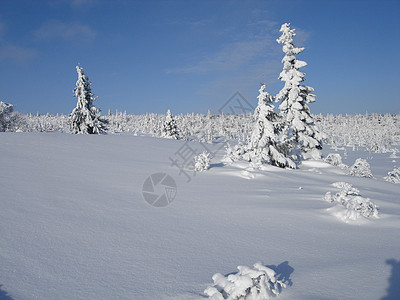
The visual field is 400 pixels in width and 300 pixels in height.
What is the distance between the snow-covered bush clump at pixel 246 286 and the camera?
244 centimetres

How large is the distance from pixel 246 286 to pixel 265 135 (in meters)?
14.1

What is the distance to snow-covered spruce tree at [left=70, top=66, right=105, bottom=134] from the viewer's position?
99.9 feet

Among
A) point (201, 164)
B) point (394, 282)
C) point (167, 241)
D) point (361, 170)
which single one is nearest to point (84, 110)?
point (201, 164)

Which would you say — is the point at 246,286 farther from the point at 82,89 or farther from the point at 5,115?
the point at 5,115

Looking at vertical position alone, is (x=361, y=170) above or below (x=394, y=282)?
above

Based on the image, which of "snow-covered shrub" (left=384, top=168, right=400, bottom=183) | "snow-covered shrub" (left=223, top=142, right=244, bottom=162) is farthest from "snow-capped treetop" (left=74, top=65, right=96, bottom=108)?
"snow-covered shrub" (left=384, top=168, right=400, bottom=183)

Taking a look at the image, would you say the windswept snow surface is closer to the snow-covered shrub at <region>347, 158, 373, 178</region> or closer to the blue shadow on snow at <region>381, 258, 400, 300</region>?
the blue shadow on snow at <region>381, 258, 400, 300</region>

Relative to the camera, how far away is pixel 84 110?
30406 millimetres

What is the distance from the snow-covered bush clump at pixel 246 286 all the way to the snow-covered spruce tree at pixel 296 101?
1744 centimetres

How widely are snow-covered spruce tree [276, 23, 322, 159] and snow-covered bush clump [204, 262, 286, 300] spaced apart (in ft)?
57.2

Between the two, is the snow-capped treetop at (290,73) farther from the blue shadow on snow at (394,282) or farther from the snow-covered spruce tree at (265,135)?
the blue shadow on snow at (394,282)

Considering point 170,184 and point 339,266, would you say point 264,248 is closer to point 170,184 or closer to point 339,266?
point 339,266

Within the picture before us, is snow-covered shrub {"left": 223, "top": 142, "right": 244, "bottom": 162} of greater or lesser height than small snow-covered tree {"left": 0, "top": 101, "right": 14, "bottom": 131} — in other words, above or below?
below

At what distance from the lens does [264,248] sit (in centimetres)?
399
